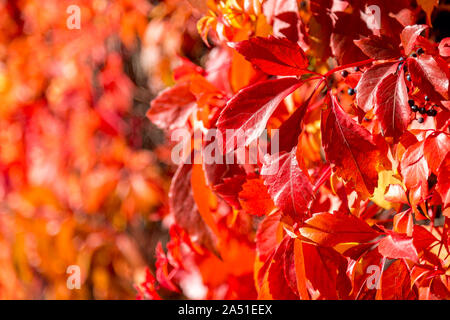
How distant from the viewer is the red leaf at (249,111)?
0.42 meters

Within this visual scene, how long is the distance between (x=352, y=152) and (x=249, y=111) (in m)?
0.10

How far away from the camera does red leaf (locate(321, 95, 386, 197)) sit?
41 centimetres

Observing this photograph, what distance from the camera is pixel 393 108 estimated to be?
0.39m

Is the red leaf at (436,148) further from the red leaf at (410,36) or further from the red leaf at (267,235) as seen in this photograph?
the red leaf at (267,235)

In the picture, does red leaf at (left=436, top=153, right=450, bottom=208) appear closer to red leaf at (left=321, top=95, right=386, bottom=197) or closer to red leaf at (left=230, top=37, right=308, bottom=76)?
red leaf at (left=321, top=95, right=386, bottom=197)

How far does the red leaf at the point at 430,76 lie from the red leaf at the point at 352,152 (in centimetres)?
6

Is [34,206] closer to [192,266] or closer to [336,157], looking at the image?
[192,266]

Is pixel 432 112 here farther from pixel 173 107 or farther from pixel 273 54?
pixel 173 107

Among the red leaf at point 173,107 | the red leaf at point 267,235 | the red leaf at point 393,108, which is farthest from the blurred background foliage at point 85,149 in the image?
the red leaf at point 393,108

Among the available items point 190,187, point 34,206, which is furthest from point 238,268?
point 34,206

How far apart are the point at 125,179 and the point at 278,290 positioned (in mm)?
846

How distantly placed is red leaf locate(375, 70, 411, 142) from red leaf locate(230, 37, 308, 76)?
0.08 meters

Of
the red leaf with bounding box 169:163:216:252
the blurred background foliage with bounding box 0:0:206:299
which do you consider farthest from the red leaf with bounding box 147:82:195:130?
the blurred background foliage with bounding box 0:0:206:299

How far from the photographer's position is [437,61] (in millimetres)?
392
